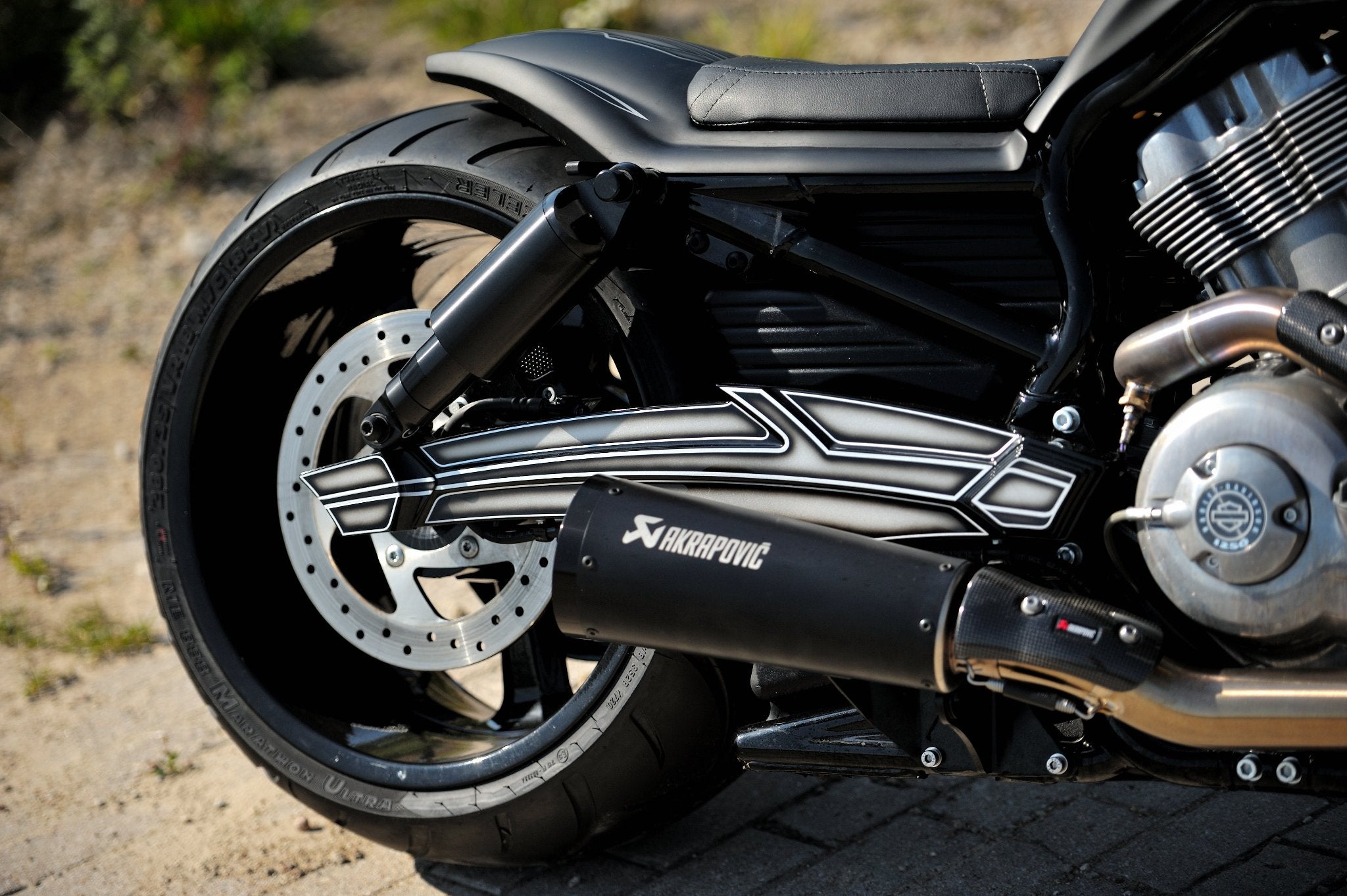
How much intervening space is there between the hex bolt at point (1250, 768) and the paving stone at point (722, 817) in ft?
3.25

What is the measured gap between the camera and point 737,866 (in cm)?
223

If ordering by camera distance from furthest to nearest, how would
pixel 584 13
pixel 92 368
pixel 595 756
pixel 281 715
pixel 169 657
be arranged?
1. pixel 584 13
2. pixel 92 368
3. pixel 169 657
4. pixel 281 715
5. pixel 595 756

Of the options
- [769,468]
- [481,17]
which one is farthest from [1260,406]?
[481,17]

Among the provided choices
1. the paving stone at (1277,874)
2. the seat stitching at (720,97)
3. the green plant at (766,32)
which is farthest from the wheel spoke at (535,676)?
the green plant at (766,32)

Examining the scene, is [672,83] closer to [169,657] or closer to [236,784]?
[236,784]

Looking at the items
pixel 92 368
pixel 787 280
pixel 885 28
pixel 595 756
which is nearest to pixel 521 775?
pixel 595 756

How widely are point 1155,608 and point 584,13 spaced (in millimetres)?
5539

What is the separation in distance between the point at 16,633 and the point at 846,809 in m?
2.30

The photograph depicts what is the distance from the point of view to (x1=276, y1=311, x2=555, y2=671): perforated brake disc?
2219mm

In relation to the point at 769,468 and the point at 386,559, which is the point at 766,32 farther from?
the point at 769,468

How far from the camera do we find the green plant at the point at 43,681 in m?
3.12

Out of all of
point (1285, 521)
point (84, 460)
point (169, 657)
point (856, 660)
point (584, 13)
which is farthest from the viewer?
point (584, 13)

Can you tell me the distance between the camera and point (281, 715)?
2.34 meters

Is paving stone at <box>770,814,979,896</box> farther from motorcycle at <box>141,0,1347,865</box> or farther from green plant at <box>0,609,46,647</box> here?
green plant at <box>0,609,46,647</box>
